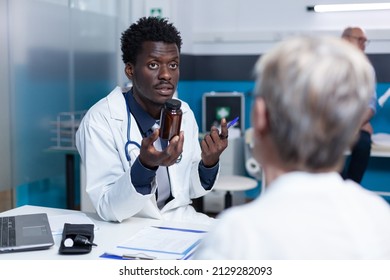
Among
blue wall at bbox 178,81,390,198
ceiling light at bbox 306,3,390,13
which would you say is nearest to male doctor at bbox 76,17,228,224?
blue wall at bbox 178,81,390,198

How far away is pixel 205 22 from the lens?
15.7 feet

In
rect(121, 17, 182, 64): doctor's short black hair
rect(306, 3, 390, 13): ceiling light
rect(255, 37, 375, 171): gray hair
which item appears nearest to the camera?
rect(255, 37, 375, 171): gray hair

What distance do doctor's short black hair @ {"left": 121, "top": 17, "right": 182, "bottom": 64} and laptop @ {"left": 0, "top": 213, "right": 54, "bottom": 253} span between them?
2.24 feet

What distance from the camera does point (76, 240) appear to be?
1376mm

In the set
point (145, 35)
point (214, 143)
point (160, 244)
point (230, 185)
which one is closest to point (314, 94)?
point (160, 244)

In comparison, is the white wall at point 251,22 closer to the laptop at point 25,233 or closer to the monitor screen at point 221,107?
the monitor screen at point 221,107

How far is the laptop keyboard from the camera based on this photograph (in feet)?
4.56

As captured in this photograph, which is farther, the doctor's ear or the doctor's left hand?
the doctor's ear

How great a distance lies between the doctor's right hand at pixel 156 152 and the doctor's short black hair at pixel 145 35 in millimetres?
469

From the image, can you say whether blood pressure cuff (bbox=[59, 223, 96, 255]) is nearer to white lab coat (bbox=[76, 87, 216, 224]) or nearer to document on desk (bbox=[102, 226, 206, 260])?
document on desk (bbox=[102, 226, 206, 260])

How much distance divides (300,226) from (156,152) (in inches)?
32.7

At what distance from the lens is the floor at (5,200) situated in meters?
3.01

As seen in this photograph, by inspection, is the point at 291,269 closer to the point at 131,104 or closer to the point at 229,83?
the point at 131,104

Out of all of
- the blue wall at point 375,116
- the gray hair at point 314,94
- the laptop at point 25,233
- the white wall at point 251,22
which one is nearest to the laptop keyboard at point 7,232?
the laptop at point 25,233
